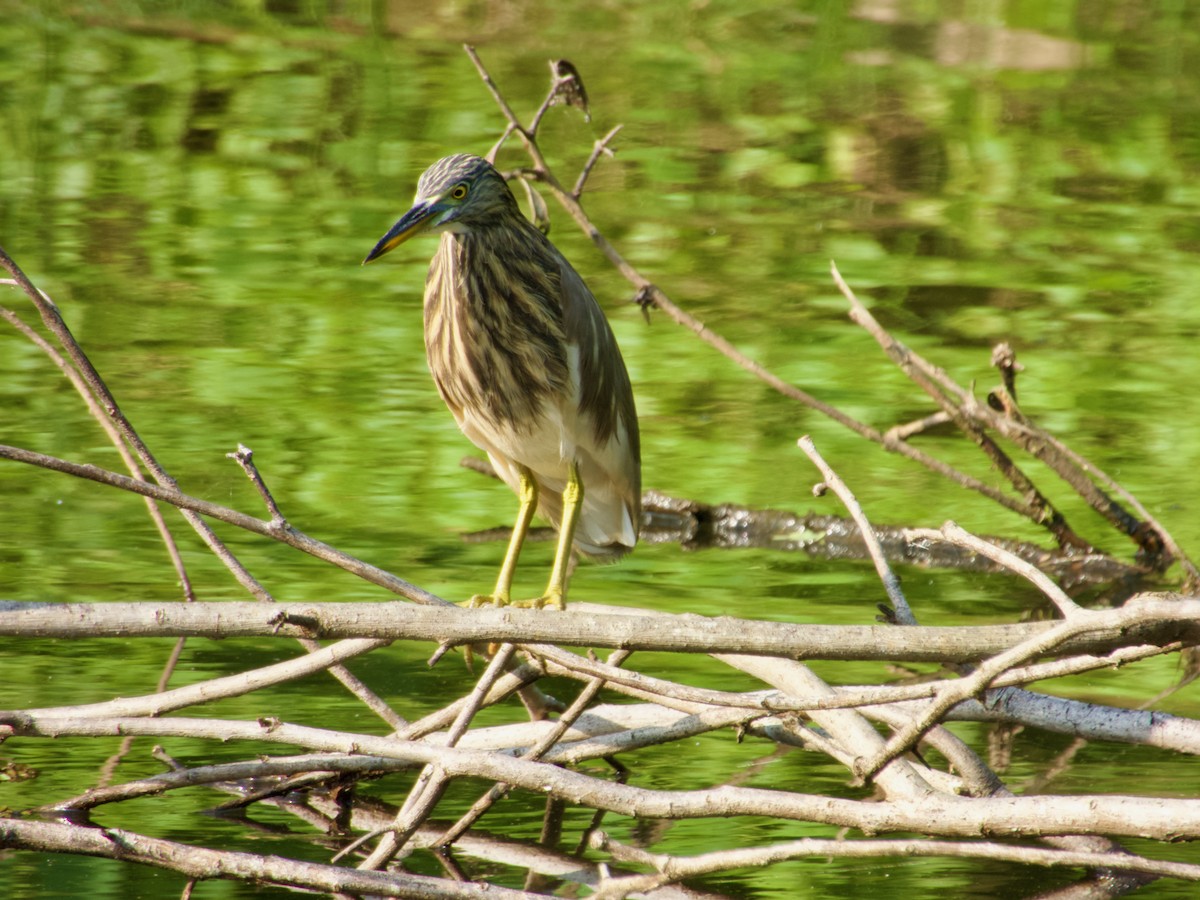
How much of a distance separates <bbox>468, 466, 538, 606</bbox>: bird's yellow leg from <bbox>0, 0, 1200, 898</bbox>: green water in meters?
0.24

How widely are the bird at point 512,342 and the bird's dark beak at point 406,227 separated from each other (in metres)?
0.03

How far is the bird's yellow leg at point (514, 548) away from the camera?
3936 millimetres

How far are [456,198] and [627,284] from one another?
151 inches

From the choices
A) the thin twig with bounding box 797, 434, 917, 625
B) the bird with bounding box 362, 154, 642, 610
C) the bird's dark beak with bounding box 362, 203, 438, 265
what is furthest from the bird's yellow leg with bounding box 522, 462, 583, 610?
the thin twig with bounding box 797, 434, 917, 625

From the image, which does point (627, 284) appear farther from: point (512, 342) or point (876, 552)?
point (876, 552)

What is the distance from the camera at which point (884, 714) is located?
10.2 feet

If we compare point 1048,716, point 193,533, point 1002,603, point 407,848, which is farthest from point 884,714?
point 193,533

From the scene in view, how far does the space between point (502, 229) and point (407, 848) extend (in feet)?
4.69

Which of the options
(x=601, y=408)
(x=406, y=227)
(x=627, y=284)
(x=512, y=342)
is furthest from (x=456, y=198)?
(x=627, y=284)

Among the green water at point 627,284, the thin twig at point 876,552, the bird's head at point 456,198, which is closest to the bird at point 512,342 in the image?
the bird's head at point 456,198

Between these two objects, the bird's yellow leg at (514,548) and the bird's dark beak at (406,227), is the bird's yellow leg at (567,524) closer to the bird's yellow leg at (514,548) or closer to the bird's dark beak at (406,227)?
the bird's yellow leg at (514,548)

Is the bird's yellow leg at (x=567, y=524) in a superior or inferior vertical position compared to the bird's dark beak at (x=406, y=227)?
inferior

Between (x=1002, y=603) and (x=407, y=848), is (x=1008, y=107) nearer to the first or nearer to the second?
(x=1002, y=603)

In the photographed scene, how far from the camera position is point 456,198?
3689 millimetres
